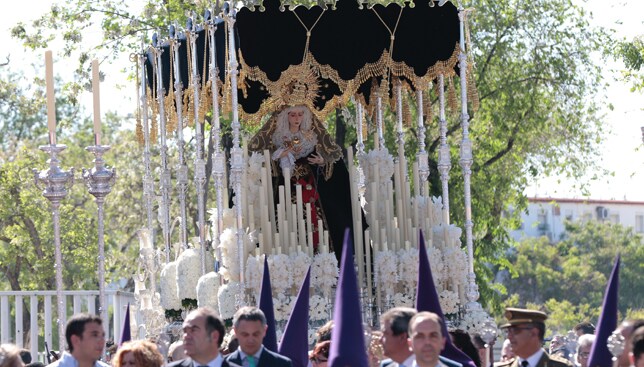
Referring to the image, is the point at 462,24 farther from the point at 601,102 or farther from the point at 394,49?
the point at 601,102

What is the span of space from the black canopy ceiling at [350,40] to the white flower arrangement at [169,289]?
297 cm

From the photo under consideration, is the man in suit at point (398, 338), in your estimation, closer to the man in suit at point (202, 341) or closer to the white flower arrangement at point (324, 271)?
the man in suit at point (202, 341)

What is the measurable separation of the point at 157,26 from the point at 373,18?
11.2 metres

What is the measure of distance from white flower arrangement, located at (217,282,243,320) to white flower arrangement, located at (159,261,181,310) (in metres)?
2.45

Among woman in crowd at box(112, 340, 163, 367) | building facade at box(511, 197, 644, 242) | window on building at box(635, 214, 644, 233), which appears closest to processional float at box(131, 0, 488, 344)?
woman in crowd at box(112, 340, 163, 367)

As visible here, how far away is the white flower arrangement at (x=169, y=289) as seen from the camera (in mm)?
22125

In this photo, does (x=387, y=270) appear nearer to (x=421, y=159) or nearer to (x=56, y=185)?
(x=421, y=159)

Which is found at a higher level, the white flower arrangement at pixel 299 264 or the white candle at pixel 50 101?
the white candle at pixel 50 101

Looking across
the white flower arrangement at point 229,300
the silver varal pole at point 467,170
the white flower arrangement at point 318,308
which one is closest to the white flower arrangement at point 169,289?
the white flower arrangement at point 229,300

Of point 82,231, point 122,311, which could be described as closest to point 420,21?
point 122,311

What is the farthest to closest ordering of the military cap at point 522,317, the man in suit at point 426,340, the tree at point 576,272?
the tree at point 576,272 → the military cap at point 522,317 → the man in suit at point 426,340

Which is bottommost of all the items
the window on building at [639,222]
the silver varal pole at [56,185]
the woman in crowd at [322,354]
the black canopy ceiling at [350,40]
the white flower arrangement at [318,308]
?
the woman in crowd at [322,354]

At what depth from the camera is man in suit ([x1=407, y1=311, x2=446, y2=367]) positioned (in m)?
10.8

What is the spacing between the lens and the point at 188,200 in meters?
34.9
